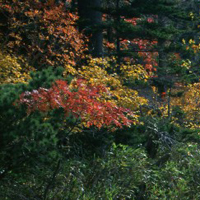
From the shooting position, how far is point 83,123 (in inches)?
261

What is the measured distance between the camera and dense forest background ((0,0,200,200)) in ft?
17.7

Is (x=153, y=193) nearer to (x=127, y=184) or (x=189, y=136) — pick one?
(x=127, y=184)

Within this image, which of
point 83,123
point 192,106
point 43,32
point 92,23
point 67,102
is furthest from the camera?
point 92,23

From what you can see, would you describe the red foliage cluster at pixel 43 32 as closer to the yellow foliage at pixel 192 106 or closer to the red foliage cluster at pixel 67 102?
the yellow foliage at pixel 192 106

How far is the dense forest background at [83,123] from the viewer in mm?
5398

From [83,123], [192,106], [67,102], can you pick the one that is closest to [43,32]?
[192,106]

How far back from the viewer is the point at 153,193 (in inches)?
277

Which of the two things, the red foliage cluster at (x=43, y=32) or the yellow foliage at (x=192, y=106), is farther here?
the yellow foliage at (x=192, y=106)

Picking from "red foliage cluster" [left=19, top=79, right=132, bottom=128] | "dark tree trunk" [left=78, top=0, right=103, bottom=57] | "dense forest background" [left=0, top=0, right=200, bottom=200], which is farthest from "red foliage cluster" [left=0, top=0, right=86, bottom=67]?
"red foliage cluster" [left=19, top=79, right=132, bottom=128]

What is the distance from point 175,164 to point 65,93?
143 inches

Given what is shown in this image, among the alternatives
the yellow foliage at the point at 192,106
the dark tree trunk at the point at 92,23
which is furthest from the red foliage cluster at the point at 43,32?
the yellow foliage at the point at 192,106

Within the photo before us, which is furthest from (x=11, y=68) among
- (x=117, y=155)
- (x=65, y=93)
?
(x=65, y=93)

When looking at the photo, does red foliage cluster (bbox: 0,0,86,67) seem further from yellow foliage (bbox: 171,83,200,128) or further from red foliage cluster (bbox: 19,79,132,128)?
red foliage cluster (bbox: 19,79,132,128)

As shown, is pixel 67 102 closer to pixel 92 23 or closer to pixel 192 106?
pixel 192 106
